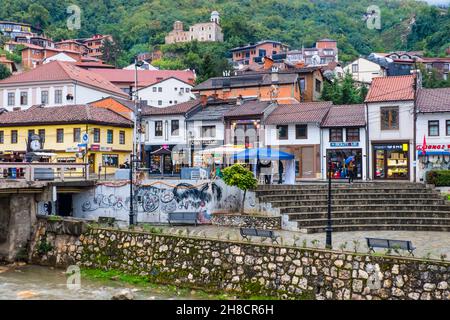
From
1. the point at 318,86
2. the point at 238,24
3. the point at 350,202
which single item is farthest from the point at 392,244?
the point at 238,24

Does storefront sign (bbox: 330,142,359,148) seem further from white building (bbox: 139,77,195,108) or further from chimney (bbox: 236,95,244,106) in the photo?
white building (bbox: 139,77,195,108)

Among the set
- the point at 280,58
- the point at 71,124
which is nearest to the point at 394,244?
the point at 71,124

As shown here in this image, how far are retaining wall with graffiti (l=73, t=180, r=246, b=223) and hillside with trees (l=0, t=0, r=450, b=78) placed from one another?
94.8m

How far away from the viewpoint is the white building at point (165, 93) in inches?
3142

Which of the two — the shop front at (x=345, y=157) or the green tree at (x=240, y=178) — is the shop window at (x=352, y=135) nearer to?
the shop front at (x=345, y=157)

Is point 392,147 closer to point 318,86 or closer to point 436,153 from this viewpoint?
point 436,153

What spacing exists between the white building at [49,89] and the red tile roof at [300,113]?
28.0 m

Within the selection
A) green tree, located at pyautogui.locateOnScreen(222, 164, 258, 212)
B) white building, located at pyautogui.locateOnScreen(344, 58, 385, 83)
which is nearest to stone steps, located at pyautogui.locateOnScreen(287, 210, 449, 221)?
green tree, located at pyautogui.locateOnScreen(222, 164, 258, 212)

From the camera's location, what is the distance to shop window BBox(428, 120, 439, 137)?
127ft

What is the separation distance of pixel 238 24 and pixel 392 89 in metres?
122

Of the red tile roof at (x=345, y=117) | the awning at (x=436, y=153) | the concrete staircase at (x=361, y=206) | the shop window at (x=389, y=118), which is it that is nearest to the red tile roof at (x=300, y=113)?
the red tile roof at (x=345, y=117)

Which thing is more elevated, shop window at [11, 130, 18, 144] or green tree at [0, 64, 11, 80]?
green tree at [0, 64, 11, 80]

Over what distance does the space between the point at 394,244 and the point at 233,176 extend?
11.8m

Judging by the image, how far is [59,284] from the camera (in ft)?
67.8
